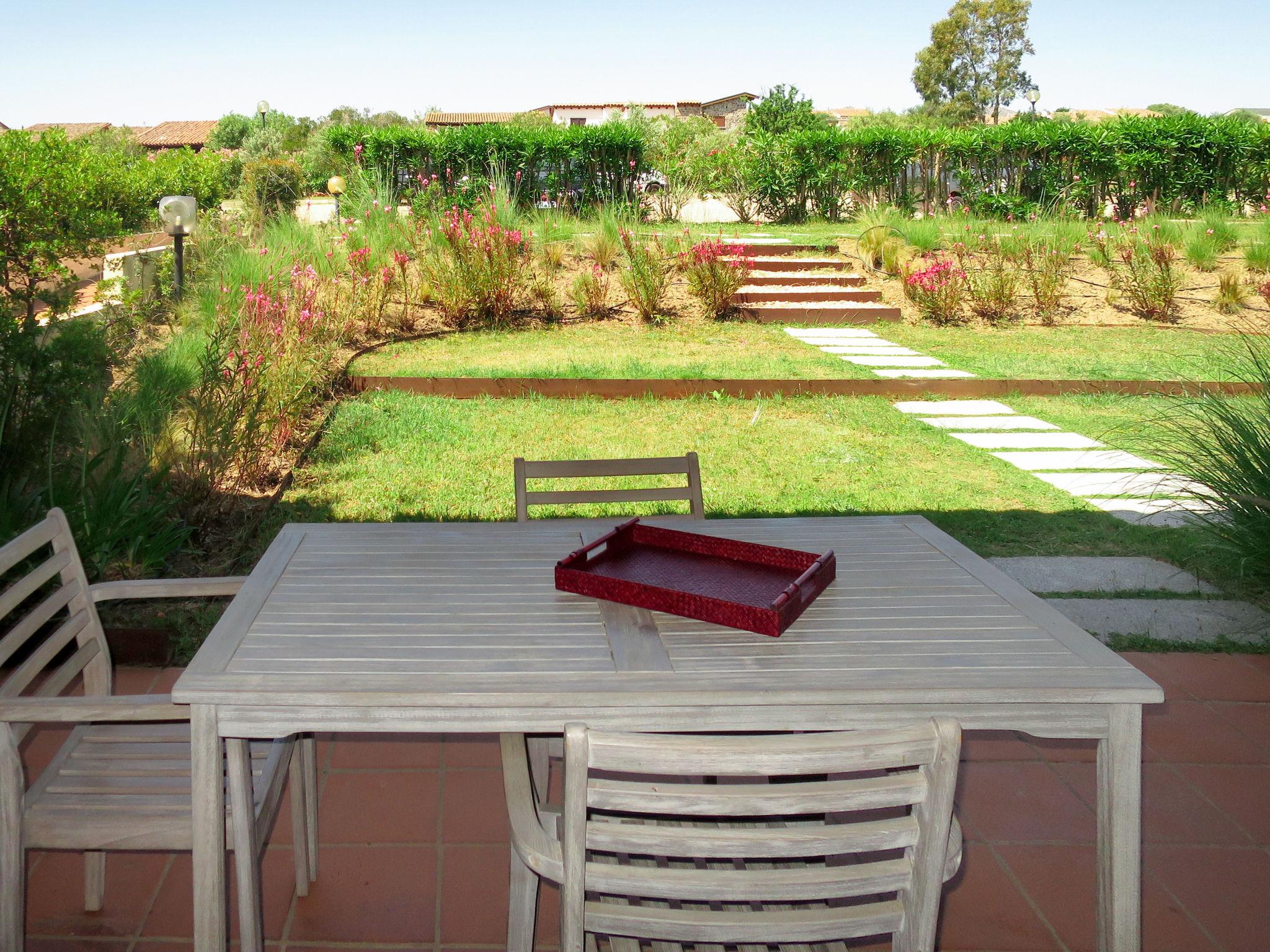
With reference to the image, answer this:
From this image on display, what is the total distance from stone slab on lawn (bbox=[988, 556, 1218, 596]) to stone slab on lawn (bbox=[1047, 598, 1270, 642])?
14 cm

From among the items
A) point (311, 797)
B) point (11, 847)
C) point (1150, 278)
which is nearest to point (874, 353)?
point (1150, 278)

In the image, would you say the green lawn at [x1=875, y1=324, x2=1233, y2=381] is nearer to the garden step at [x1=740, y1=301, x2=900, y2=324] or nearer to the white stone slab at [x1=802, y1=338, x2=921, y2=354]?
the white stone slab at [x1=802, y1=338, x2=921, y2=354]

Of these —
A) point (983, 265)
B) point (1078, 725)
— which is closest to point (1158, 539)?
point (1078, 725)

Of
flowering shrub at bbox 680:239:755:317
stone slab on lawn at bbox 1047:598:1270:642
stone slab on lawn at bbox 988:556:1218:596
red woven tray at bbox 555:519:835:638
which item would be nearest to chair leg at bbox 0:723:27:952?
red woven tray at bbox 555:519:835:638

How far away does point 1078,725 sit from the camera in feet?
5.47

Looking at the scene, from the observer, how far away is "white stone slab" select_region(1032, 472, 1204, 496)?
210 inches

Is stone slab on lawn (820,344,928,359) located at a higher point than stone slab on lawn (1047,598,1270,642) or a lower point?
higher

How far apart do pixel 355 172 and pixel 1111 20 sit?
3847cm

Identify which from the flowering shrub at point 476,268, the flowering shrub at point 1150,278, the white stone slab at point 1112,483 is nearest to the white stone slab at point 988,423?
the white stone slab at point 1112,483

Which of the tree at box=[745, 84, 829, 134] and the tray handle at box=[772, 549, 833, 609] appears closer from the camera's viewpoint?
the tray handle at box=[772, 549, 833, 609]

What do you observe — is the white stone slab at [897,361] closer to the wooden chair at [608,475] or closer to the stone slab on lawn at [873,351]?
the stone slab on lawn at [873,351]

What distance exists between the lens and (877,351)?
8609 millimetres

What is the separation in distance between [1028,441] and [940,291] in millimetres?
3646

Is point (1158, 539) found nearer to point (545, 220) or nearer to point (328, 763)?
point (328, 763)
